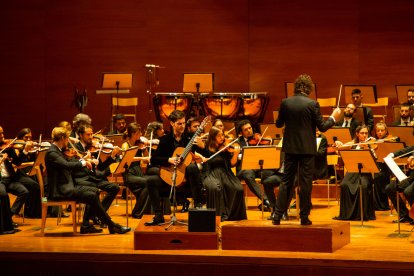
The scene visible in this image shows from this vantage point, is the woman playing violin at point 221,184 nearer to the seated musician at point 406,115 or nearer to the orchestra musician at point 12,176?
the orchestra musician at point 12,176

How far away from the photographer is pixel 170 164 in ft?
21.0

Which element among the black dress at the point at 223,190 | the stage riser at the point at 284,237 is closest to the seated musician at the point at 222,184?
the black dress at the point at 223,190

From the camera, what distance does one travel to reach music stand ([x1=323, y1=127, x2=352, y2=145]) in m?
7.88

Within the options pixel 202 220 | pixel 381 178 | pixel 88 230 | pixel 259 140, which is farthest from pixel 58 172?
pixel 381 178

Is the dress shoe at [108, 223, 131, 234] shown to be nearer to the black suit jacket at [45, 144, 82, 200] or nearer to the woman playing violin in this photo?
the black suit jacket at [45, 144, 82, 200]

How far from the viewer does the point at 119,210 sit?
8.17 metres

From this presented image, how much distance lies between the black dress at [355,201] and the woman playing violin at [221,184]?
1031mm

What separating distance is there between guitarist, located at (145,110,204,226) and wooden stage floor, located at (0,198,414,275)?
50 cm

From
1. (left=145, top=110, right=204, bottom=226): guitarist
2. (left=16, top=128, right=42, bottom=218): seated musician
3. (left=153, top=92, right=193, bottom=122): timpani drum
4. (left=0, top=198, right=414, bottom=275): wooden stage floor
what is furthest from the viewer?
(left=153, top=92, right=193, bottom=122): timpani drum

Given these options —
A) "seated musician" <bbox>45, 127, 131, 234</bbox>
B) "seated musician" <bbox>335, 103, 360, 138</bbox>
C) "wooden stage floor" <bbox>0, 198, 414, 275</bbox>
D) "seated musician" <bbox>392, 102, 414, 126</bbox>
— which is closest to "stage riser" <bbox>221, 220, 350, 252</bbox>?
"wooden stage floor" <bbox>0, 198, 414, 275</bbox>

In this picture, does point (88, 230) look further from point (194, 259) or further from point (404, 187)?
point (404, 187)

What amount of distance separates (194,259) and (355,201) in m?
2.46

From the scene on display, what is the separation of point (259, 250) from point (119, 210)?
2.81m

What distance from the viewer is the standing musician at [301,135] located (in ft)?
18.3
